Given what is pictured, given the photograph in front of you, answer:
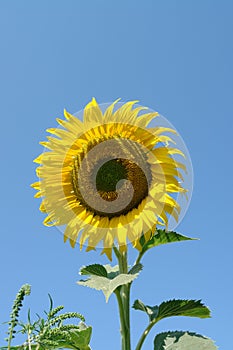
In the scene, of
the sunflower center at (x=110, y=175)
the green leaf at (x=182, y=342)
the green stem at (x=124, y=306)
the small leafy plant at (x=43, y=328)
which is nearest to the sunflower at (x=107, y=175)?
the sunflower center at (x=110, y=175)

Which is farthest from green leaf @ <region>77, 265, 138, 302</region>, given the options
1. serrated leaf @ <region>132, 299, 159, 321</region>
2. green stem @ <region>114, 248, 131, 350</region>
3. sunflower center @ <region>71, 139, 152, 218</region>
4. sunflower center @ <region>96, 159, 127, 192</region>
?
sunflower center @ <region>96, 159, 127, 192</region>

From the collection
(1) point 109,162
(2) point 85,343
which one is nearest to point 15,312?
(2) point 85,343

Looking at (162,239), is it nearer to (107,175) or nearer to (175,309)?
(175,309)

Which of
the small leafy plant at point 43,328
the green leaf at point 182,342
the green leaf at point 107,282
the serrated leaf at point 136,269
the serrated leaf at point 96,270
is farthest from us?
the serrated leaf at point 96,270

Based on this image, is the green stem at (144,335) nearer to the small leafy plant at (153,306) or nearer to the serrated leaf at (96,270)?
the small leafy plant at (153,306)

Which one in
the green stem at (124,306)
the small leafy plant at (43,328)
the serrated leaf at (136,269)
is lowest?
the small leafy plant at (43,328)

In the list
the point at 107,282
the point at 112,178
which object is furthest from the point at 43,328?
the point at 112,178

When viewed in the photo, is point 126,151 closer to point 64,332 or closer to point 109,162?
point 109,162

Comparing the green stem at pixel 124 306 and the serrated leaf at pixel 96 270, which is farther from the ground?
the serrated leaf at pixel 96 270
